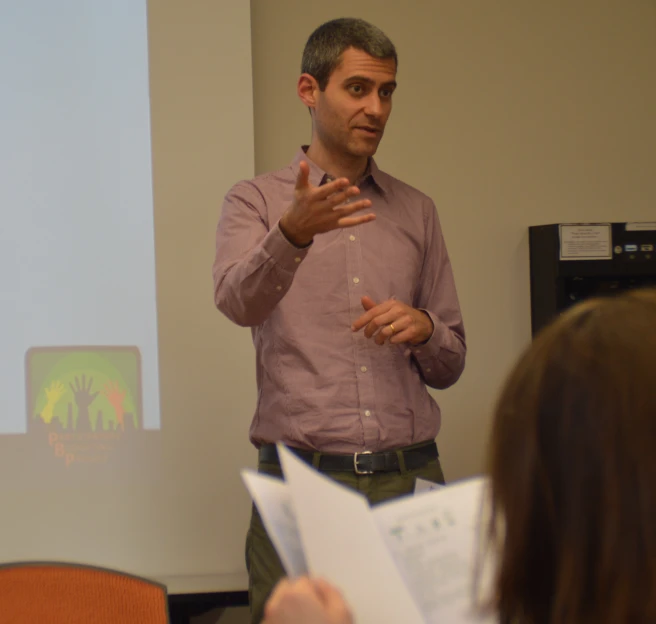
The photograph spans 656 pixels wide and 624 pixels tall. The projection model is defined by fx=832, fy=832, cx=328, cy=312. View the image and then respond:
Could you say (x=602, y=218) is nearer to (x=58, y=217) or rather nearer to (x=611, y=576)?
(x=58, y=217)

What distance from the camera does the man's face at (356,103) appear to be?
5.78 feet

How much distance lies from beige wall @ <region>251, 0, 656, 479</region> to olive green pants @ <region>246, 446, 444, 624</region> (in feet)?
3.84

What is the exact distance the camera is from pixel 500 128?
2885mm

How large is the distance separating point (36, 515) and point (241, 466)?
0.62 meters

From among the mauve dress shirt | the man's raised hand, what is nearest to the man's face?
the mauve dress shirt

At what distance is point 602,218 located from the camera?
2.96 m

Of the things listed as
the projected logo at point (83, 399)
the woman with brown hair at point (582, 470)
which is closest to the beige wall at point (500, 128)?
the projected logo at point (83, 399)

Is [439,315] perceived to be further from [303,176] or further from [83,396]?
[83,396]

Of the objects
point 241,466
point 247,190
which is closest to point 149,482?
point 241,466

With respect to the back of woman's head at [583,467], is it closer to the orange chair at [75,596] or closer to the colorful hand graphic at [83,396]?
the orange chair at [75,596]

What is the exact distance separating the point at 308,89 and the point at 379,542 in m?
1.27

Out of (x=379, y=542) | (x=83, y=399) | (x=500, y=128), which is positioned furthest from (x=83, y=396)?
(x=379, y=542)

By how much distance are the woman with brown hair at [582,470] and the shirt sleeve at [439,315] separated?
3.45 feet

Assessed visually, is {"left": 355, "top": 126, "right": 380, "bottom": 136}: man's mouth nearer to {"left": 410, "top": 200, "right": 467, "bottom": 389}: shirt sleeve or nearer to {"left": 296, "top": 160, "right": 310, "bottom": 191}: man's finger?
{"left": 410, "top": 200, "right": 467, "bottom": 389}: shirt sleeve
